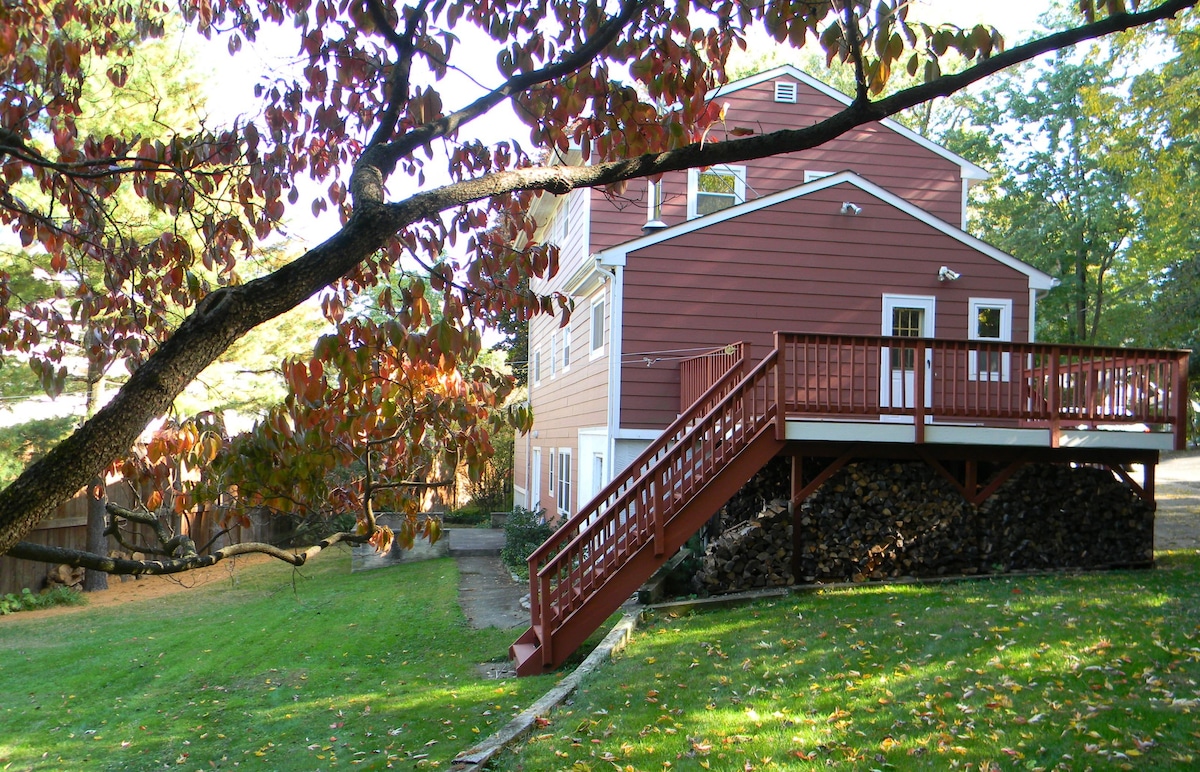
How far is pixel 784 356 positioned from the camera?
32.0 ft

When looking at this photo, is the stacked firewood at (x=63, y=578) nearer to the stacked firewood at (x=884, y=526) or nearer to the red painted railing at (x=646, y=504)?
the red painted railing at (x=646, y=504)

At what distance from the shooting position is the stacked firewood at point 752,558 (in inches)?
398

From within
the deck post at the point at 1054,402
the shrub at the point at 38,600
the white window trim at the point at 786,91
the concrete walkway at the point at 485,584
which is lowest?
the shrub at the point at 38,600

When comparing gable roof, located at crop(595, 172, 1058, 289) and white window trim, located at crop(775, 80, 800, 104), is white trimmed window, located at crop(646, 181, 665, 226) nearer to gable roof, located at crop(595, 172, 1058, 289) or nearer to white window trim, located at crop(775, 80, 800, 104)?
gable roof, located at crop(595, 172, 1058, 289)

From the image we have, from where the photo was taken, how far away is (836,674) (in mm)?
6406

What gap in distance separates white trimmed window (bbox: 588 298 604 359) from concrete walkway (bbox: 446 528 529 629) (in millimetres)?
4044

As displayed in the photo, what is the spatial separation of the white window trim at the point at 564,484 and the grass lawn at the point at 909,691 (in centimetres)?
844

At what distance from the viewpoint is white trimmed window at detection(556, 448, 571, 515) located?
17.3 meters

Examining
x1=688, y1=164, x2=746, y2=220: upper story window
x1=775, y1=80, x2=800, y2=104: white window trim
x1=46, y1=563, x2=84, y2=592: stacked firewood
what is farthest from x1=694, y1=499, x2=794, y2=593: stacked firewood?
x1=46, y1=563, x2=84, y2=592: stacked firewood

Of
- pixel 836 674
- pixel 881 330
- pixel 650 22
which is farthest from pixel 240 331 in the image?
pixel 881 330

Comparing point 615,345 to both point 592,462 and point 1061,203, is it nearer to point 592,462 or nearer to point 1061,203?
point 592,462

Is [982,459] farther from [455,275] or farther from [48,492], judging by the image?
[48,492]

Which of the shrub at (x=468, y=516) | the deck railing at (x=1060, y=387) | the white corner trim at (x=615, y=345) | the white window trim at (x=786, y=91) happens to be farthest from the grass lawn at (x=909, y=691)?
the shrub at (x=468, y=516)

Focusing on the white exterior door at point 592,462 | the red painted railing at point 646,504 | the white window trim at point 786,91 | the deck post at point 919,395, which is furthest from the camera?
the white window trim at point 786,91
